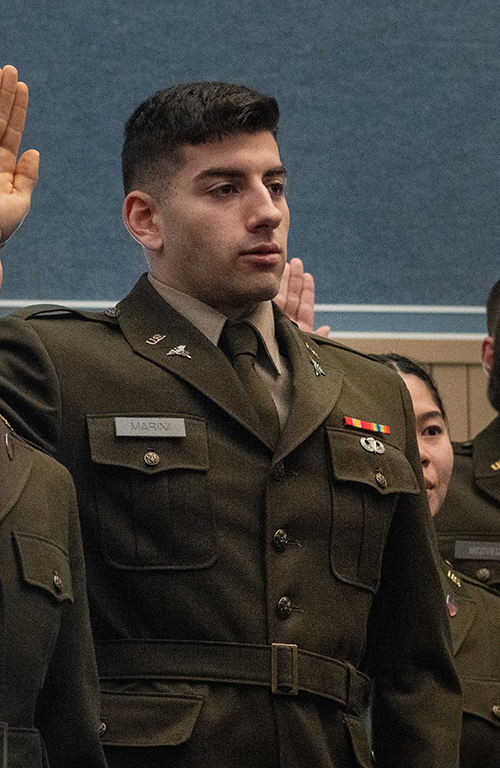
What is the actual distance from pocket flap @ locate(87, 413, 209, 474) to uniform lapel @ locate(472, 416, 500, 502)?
1096mm

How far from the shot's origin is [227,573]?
1.47m

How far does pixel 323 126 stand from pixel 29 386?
7.19 ft

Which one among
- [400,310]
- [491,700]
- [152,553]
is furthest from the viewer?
[400,310]

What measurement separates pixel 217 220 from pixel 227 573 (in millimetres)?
456

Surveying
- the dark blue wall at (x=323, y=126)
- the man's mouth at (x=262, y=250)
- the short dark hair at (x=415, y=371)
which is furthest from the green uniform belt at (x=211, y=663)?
the dark blue wall at (x=323, y=126)

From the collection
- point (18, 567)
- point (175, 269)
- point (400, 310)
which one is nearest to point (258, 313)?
point (175, 269)

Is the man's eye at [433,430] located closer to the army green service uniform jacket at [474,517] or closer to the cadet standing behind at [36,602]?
the army green service uniform jacket at [474,517]

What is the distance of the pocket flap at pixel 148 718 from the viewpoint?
1391 millimetres

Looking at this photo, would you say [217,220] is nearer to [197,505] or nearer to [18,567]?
[197,505]

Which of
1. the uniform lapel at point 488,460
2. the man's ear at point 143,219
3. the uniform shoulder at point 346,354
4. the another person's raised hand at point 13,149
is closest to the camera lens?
the another person's raised hand at point 13,149

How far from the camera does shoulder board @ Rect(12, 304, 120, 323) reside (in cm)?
160

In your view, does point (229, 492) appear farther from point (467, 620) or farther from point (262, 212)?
point (467, 620)

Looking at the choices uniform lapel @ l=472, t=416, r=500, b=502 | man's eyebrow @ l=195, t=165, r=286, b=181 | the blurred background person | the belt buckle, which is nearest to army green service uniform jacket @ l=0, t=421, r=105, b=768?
the belt buckle

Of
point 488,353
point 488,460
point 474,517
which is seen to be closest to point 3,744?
point 474,517
